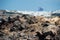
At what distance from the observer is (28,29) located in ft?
52.8

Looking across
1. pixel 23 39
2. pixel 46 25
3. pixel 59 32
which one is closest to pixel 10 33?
pixel 23 39

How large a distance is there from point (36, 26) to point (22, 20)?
5.82ft

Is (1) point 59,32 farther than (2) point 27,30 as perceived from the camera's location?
No

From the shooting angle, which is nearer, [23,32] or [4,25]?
[23,32]

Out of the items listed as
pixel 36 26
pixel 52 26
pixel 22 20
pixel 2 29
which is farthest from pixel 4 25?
pixel 52 26

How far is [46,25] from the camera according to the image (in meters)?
15.7

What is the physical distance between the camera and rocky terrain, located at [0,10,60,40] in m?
14.5

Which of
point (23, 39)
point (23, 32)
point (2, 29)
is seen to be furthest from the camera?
point (2, 29)

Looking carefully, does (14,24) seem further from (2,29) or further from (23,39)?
(23,39)

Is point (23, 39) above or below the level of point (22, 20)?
below

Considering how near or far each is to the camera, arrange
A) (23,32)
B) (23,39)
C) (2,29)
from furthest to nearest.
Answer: (2,29) < (23,32) < (23,39)

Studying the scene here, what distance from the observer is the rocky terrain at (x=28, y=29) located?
1451cm

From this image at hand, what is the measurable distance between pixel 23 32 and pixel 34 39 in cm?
145

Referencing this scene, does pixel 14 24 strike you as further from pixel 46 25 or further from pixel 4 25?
pixel 46 25
